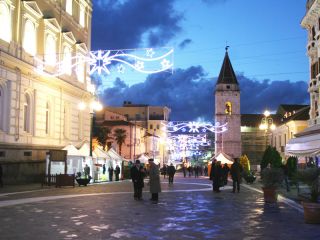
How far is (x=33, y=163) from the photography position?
32438mm

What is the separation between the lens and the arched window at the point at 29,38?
1266 inches

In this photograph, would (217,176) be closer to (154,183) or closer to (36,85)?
(154,183)

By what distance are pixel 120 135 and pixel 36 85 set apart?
56.8m

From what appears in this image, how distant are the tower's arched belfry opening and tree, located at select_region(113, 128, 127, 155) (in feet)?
70.0

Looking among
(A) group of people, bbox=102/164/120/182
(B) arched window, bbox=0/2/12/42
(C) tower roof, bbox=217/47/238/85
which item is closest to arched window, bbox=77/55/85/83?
(A) group of people, bbox=102/164/120/182

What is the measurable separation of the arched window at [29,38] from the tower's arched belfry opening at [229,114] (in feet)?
232

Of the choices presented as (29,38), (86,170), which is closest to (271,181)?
(86,170)

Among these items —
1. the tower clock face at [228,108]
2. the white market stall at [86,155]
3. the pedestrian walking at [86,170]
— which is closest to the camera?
the pedestrian walking at [86,170]

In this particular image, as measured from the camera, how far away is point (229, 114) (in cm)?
10100

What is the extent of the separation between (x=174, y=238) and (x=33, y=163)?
2381 centimetres

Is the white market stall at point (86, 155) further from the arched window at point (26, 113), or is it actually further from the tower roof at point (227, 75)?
the tower roof at point (227, 75)

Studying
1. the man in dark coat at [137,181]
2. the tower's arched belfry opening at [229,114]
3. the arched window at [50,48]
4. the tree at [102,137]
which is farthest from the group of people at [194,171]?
the man in dark coat at [137,181]

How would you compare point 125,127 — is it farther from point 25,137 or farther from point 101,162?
point 25,137

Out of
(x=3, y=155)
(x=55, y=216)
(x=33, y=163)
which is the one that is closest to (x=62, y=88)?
(x=33, y=163)
